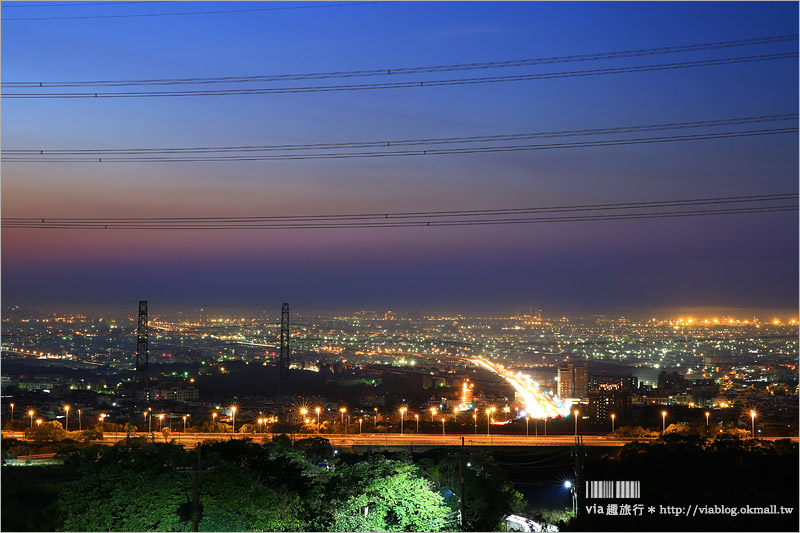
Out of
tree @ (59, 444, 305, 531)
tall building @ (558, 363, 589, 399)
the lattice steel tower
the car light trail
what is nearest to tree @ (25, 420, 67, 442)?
the lattice steel tower

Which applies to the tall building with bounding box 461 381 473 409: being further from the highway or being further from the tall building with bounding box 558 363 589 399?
the highway

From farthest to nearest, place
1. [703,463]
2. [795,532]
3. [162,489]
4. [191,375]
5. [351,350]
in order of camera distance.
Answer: [351,350]
[191,375]
[703,463]
[162,489]
[795,532]

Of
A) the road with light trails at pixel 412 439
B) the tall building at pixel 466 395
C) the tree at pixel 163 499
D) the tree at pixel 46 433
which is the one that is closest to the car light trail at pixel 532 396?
the tall building at pixel 466 395

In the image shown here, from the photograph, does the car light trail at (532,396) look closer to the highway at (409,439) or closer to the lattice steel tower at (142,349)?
the highway at (409,439)

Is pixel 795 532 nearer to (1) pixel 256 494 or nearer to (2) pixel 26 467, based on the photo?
(1) pixel 256 494

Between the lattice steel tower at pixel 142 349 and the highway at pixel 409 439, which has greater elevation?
the lattice steel tower at pixel 142 349

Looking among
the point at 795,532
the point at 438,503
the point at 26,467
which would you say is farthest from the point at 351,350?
the point at 795,532

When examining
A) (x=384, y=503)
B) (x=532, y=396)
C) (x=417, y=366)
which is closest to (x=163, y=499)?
(x=384, y=503)

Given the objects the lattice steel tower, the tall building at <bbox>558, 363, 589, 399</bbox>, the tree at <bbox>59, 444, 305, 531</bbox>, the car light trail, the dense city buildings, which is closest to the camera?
the tree at <bbox>59, 444, 305, 531</bbox>
